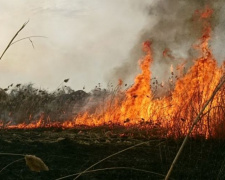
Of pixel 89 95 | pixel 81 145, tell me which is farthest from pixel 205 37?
pixel 89 95

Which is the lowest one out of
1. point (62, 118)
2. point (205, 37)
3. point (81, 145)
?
point (81, 145)

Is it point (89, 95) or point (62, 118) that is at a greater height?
point (89, 95)

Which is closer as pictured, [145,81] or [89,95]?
[145,81]

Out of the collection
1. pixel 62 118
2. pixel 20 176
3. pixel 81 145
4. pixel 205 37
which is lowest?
pixel 20 176

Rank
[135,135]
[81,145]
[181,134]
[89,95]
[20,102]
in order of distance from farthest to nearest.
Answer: [89,95], [20,102], [135,135], [181,134], [81,145]

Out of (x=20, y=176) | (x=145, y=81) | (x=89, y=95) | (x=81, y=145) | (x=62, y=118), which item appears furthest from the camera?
(x=89, y=95)

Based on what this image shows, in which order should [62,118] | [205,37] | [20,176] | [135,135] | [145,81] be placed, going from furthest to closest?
1. [62,118]
2. [145,81]
3. [205,37]
4. [135,135]
5. [20,176]

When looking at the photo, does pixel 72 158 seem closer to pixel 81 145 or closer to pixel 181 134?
pixel 81 145

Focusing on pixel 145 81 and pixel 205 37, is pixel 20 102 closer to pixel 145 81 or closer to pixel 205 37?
pixel 145 81

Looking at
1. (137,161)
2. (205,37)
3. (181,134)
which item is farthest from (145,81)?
(137,161)

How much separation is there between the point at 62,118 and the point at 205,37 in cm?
738

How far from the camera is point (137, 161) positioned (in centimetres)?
495

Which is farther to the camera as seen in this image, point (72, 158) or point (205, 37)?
point (205, 37)

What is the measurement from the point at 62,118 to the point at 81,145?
8364mm
